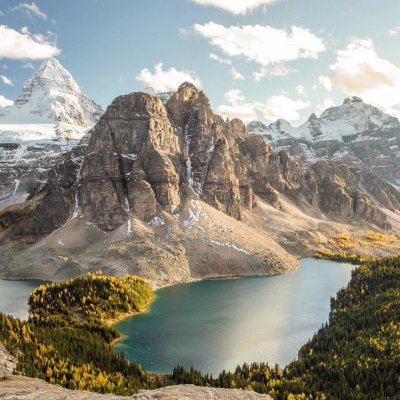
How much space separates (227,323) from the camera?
77875mm

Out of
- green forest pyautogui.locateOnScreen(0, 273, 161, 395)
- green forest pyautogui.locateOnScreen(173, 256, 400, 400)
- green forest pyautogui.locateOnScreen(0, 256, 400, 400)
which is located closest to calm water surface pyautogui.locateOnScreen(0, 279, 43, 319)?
green forest pyautogui.locateOnScreen(0, 273, 161, 395)

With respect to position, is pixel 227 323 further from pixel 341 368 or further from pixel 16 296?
pixel 16 296

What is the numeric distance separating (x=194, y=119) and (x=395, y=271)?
107082 millimetres

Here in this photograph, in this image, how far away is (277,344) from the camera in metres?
67.2

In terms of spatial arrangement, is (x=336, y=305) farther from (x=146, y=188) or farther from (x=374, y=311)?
(x=146, y=188)

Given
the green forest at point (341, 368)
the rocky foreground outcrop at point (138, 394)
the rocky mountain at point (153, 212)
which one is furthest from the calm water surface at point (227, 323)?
the rocky foreground outcrop at point (138, 394)

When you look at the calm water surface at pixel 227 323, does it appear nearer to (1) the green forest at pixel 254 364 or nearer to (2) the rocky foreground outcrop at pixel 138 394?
(1) the green forest at pixel 254 364

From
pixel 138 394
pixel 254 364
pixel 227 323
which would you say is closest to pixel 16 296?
pixel 227 323

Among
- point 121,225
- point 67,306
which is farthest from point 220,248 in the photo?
point 67,306

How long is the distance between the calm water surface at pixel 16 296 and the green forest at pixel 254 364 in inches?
275

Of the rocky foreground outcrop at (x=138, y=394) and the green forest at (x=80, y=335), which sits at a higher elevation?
the rocky foreground outcrop at (x=138, y=394)

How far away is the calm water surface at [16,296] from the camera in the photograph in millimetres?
85312

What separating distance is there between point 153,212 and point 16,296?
53.3 metres

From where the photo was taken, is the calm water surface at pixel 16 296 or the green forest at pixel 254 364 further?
the calm water surface at pixel 16 296
